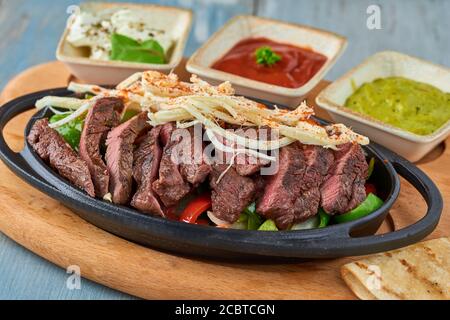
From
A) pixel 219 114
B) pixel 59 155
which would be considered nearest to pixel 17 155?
pixel 59 155

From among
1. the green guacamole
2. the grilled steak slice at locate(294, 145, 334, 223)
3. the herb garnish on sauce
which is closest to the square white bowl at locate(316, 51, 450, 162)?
the green guacamole

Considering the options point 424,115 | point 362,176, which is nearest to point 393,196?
point 362,176

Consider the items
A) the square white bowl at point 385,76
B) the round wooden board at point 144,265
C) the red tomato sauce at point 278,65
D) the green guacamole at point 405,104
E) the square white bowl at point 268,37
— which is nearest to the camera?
the round wooden board at point 144,265

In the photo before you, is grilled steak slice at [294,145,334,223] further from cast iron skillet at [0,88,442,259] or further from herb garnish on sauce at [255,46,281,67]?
herb garnish on sauce at [255,46,281,67]

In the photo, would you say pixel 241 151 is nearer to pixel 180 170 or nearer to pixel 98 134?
pixel 180 170

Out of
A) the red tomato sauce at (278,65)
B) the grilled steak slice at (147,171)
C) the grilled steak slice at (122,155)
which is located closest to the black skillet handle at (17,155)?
the grilled steak slice at (122,155)

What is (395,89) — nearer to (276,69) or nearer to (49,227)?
(276,69)

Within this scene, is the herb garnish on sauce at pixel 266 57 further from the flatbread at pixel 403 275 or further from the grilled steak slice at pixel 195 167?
the flatbread at pixel 403 275
